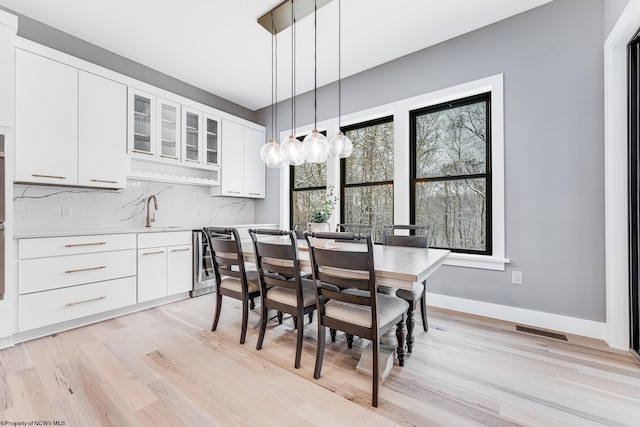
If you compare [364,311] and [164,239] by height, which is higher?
[164,239]

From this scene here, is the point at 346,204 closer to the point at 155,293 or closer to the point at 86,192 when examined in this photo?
the point at 155,293

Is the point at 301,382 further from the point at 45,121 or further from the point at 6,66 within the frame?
the point at 6,66

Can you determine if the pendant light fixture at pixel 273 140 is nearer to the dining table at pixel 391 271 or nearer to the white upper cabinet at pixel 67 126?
the dining table at pixel 391 271

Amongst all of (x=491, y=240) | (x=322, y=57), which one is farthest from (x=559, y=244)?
(x=322, y=57)

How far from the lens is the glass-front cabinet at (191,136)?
3.62 metres

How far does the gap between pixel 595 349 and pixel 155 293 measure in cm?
403

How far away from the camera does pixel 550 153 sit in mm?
2467

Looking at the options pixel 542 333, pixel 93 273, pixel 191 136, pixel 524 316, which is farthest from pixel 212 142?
pixel 542 333

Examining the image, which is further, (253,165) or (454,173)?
(253,165)

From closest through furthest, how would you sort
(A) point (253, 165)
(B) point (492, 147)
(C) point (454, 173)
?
(B) point (492, 147)
(C) point (454, 173)
(A) point (253, 165)

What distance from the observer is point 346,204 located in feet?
12.8

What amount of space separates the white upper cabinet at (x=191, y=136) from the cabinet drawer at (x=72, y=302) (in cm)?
164

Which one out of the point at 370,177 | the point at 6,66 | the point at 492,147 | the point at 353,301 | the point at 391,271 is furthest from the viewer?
the point at 370,177

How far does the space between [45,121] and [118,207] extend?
3.53 ft
